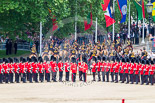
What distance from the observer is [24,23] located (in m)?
54.6

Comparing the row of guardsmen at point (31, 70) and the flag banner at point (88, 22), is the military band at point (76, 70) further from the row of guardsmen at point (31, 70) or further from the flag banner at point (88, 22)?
the flag banner at point (88, 22)

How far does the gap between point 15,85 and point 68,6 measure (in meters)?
18.0

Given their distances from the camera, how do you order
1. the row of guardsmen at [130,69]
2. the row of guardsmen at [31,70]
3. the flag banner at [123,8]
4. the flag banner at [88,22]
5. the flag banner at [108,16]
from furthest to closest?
the flag banner at [88,22]
the flag banner at [108,16]
the flag banner at [123,8]
the row of guardsmen at [31,70]
the row of guardsmen at [130,69]

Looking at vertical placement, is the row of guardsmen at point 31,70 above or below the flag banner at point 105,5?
below

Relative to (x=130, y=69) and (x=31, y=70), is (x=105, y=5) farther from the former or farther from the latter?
(x=31, y=70)

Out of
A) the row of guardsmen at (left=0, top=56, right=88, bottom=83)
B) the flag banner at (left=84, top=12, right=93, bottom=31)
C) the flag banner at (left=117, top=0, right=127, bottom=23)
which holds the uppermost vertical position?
the flag banner at (left=117, top=0, right=127, bottom=23)

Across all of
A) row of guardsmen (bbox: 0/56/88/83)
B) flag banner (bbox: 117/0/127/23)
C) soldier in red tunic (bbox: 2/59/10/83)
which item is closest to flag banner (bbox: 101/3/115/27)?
flag banner (bbox: 117/0/127/23)

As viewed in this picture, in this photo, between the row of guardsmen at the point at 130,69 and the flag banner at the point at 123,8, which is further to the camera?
the flag banner at the point at 123,8

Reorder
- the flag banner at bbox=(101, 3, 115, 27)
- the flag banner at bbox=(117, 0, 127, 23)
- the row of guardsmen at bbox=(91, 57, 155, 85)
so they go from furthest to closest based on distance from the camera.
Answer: the flag banner at bbox=(101, 3, 115, 27) < the flag banner at bbox=(117, 0, 127, 23) < the row of guardsmen at bbox=(91, 57, 155, 85)

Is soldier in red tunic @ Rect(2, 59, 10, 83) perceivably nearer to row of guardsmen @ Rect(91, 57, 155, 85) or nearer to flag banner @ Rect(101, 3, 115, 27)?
row of guardsmen @ Rect(91, 57, 155, 85)

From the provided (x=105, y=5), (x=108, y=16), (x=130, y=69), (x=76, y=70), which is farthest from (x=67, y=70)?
(x=105, y=5)

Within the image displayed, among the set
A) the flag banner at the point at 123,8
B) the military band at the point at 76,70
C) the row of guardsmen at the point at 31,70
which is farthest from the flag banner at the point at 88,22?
the row of guardsmen at the point at 31,70

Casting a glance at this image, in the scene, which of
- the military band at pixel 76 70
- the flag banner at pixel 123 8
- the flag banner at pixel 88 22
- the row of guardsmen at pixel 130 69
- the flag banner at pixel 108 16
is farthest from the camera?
the flag banner at pixel 88 22

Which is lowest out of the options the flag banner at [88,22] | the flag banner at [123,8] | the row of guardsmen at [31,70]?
the row of guardsmen at [31,70]
